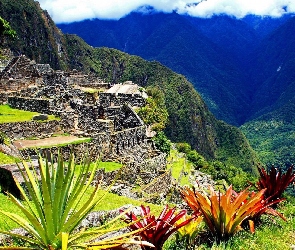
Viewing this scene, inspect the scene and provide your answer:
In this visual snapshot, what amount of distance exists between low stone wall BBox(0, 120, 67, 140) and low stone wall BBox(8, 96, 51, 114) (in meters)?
2.27

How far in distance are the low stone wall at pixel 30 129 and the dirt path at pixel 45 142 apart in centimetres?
63

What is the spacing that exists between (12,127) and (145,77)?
565ft

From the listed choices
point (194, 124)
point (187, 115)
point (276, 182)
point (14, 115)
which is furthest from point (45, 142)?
point (194, 124)

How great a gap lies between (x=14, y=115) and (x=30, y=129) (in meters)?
2.64

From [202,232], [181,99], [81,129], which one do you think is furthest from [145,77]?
[202,232]

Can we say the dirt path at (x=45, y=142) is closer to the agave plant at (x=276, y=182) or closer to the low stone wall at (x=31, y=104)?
the low stone wall at (x=31, y=104)

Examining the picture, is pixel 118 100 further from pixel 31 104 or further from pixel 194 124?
pixel 194 124

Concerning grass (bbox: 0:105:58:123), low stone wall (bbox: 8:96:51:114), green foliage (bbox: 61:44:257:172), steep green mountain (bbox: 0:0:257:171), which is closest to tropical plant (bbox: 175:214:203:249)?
grass (bbox: 0:105:58:123)

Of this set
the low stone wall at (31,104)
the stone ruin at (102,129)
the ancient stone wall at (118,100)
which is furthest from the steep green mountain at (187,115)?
the low stone wall at (31,104)

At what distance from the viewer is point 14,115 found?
19.8 meters

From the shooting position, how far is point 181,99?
16662 cm

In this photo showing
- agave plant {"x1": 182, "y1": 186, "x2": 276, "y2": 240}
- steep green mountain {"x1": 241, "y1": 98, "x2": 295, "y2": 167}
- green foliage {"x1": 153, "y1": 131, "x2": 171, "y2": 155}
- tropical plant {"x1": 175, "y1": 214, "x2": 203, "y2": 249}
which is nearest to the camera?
tropical plant {"x1": 175, "y1": 214, "x2": 203, "y2": 249}

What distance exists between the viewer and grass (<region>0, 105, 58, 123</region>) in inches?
720

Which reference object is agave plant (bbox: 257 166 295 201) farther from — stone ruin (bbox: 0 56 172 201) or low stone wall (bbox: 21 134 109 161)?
low stone wall (bbox: 21 134 109 161)
